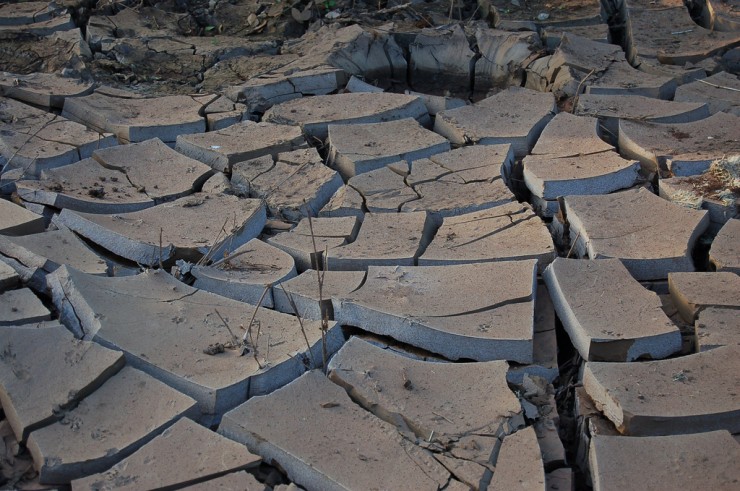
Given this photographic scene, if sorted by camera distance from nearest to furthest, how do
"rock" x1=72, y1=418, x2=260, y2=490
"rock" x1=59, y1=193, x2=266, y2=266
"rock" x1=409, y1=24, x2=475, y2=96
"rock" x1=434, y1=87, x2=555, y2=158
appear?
"rock" x1=72, y1=418, x2=260, y2=490
"rock" x1=59, y1=193, x2=266, y2=266
"rock" x1=434, y1=87, x2=555, y2=158
"rock" x1=409, y1=24, x2=475, y2=96

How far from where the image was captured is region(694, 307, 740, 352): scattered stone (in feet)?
9.04

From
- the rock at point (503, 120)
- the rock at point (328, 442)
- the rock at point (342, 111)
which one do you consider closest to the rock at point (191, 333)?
the rock at point (328, 442)

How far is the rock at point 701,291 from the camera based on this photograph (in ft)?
9.61

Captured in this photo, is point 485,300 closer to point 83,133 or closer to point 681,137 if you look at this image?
point 681,137

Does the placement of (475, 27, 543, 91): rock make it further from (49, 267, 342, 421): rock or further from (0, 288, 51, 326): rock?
(0, 288, 51, 326): rock

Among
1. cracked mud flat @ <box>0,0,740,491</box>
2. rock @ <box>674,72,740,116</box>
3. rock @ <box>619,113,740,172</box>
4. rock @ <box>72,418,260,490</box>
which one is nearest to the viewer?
rock @ <box>72,418,260,490</box>

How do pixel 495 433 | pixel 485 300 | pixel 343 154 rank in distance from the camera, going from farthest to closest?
pixel 343 154
pixel 485 300
pixel 495 433

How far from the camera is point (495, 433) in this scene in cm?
242

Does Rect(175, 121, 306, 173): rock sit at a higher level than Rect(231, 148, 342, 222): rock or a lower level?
higher

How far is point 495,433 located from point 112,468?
1.05 m

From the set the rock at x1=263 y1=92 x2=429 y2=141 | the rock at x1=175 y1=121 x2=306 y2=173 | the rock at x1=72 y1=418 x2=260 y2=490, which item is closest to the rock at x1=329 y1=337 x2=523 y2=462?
the rock at x1=72 y1=418 x2=260 y2=490

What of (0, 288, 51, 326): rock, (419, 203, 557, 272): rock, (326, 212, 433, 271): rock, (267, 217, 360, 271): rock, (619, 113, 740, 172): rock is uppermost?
(0, 288, 51, 326): rock

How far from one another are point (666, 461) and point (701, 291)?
0.88 metres

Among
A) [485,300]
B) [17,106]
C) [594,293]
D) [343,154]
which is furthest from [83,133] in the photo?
[594,293]
